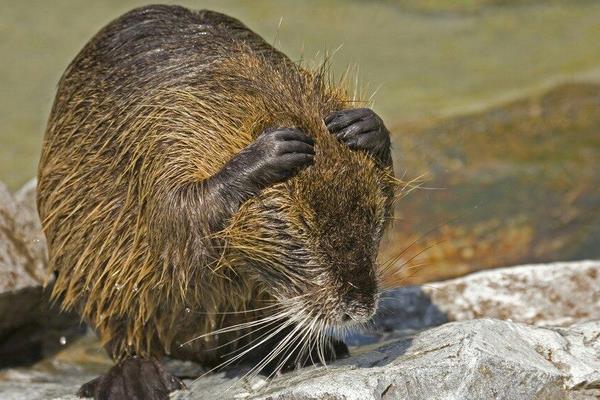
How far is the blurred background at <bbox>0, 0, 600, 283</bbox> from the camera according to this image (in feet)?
23.9

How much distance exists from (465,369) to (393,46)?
7.43 meters

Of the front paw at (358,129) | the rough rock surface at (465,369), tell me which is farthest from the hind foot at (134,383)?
the front paw at (358,129)

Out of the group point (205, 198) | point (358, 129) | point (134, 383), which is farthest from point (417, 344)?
point (134, 383)

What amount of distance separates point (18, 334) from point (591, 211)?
3564 millimetres

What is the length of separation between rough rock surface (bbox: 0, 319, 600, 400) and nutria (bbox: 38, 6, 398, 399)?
0.60 feet

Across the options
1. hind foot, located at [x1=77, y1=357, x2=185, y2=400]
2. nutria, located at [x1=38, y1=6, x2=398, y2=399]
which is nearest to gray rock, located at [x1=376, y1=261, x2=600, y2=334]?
nutria, located at [x1=38, y1=6, x2=398, y2=399]

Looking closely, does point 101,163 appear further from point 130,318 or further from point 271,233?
point 271,233

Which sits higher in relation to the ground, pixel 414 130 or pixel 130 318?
pixel 414 130

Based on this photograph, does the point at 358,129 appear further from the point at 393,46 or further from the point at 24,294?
the point at 393,46

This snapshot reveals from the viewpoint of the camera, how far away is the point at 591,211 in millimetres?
7391

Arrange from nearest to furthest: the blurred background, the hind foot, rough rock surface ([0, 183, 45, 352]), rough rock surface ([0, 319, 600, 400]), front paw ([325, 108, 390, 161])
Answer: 1. rough rock surface ([0, 319, 600, 400])
2. front paw ([325, 108, 390, 161])
3. the hind foot
4. rough rock surface ([0, 183, 45, 352])
5. the blurred background

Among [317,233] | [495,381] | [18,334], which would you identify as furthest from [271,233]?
[18,334]

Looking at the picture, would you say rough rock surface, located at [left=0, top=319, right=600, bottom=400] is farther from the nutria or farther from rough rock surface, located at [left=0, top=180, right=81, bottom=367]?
rough rock surface, located at [left=0, top=180, right=81, bottom=367]

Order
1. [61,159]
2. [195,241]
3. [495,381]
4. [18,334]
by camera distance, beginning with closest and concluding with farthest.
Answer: [495,381], [195,241], [61,159], [18,334]
